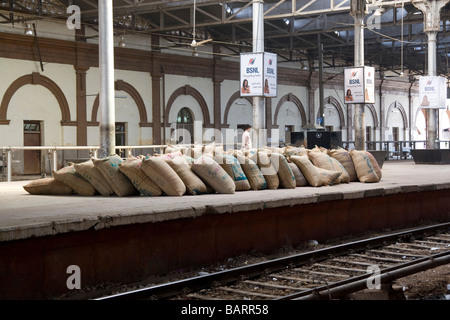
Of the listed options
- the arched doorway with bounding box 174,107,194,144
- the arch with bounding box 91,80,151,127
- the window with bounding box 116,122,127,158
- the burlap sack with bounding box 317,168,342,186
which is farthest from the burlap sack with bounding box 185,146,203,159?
the arched doorway with bounding box 174,107,194,144

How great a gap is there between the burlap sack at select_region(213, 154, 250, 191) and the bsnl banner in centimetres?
574

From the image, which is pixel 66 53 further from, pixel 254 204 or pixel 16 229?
pixel 16 229

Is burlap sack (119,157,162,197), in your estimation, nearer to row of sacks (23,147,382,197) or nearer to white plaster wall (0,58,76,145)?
row of sacks (23,147,382,197)

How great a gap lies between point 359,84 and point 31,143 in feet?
42.2

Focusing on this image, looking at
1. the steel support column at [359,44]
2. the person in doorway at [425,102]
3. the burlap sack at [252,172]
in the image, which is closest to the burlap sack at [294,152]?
the burlap sack at [252,172]

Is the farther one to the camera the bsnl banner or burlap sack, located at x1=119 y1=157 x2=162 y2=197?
the bsnl banner

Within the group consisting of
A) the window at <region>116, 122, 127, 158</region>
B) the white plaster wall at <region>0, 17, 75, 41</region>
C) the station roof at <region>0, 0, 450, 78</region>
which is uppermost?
the station roof at <region>0, 0, 450, 78</region>

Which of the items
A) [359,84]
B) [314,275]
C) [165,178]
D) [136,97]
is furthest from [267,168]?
[136,97]

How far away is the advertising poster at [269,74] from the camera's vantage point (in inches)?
602

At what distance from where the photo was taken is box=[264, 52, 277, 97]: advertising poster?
50.2ft

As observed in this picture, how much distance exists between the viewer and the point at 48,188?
30.7ft

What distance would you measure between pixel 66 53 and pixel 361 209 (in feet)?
58.6

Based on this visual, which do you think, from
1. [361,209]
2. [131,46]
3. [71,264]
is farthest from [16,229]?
[131,46]
